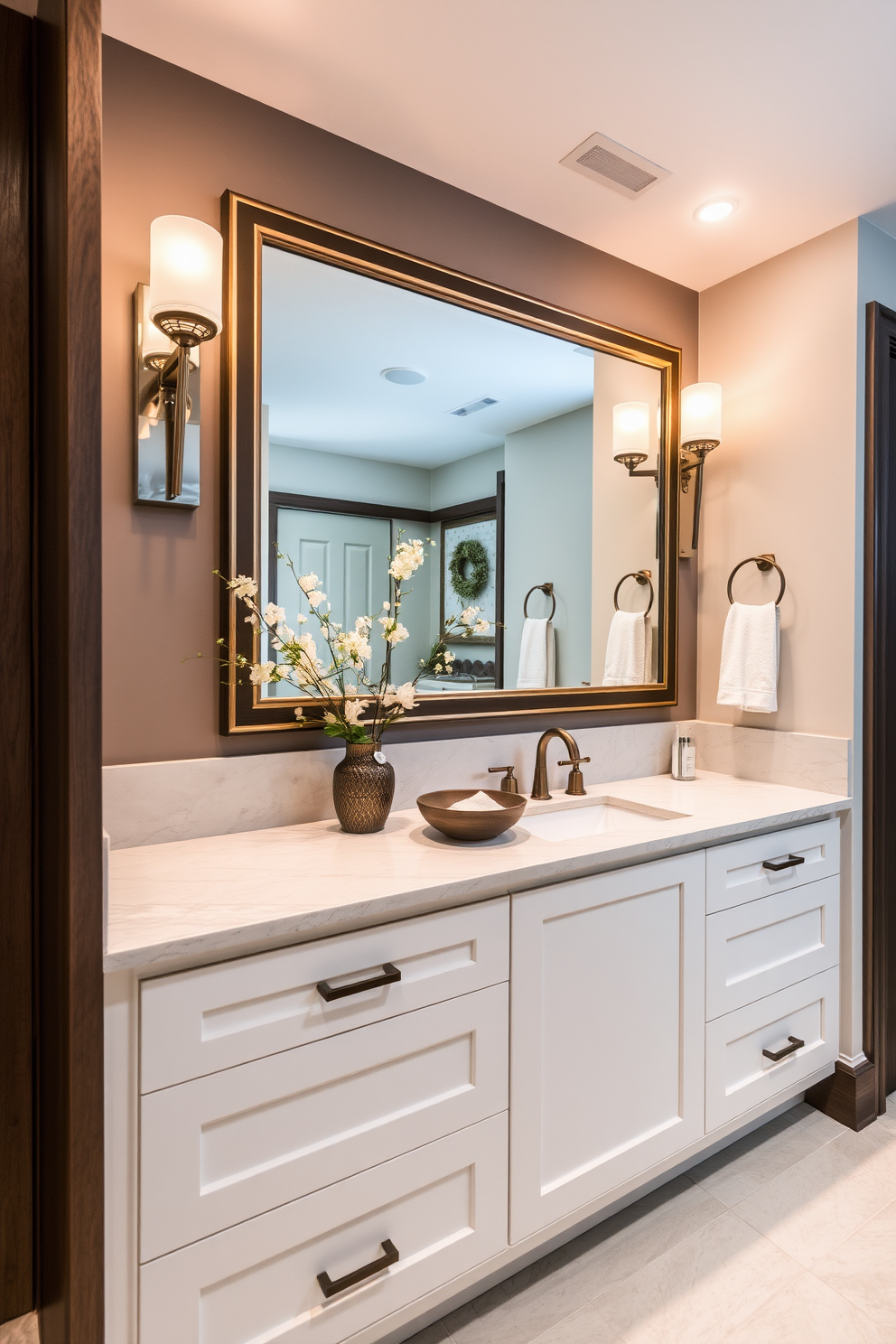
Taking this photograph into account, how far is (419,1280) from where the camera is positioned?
1.28 m

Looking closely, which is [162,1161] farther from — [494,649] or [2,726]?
[494,649]

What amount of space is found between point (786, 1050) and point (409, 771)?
120 centimetres

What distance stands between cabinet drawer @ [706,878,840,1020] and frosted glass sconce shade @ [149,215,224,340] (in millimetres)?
1664

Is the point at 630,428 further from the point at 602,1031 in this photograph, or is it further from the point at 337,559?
the point at 602,1031

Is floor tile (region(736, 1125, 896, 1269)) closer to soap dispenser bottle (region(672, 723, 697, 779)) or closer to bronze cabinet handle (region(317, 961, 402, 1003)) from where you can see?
soap dispenser bottle (region(672, 723, 697, 779))

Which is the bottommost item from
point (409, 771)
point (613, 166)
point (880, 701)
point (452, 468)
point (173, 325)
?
point (409, 771)

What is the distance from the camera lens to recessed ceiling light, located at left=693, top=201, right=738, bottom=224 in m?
1.99

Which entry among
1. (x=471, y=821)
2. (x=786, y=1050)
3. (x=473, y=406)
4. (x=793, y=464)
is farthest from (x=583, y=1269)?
(x=793, y=464)

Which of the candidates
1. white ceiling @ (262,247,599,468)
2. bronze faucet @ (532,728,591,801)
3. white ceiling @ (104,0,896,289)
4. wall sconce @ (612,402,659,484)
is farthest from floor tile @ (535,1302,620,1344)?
white ceiling @ (104,0,896,289)

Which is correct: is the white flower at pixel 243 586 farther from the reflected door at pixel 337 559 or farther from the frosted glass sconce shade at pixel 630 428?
the frosted glass sconce shade at pixel 630 428

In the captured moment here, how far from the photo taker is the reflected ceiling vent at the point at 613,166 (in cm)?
177

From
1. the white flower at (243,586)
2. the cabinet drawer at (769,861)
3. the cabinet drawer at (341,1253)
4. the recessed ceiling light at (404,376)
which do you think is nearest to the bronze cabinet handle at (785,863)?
the cabinet drawer at (769,861)

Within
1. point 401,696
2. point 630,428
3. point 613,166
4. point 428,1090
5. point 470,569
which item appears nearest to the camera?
point 428,1090

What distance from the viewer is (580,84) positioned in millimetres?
1582
